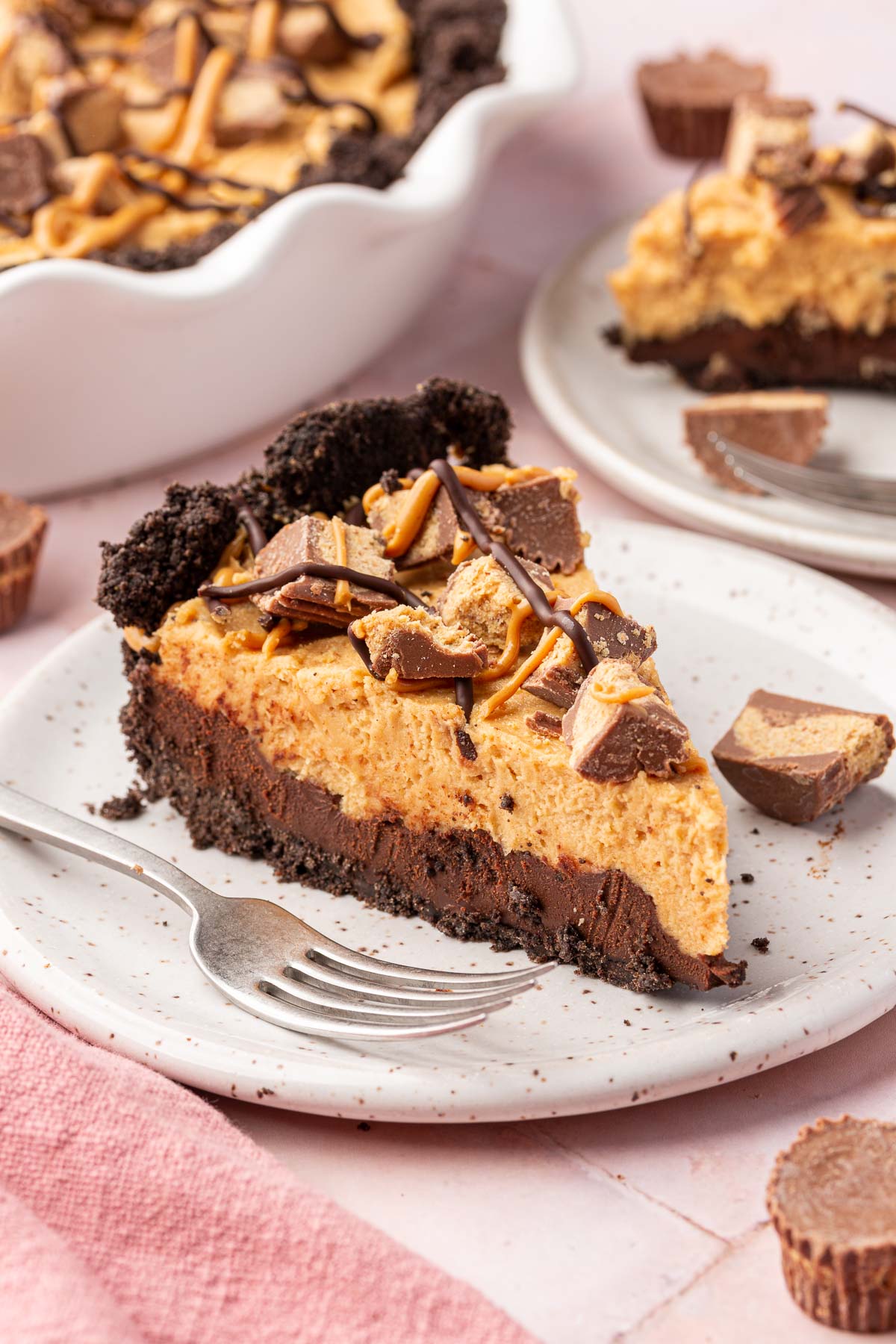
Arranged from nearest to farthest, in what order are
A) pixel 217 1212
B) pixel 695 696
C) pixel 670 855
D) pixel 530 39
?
1. pixel 217 1212
2. pixel 670 855
3. pixel 695 696
4. pixel 530 39

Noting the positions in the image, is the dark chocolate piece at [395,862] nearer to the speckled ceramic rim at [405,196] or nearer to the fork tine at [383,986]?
the fork tine at [383,986]

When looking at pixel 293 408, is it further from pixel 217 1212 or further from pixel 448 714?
pixel 217 1212

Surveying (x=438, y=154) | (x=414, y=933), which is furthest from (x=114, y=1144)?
(x=438, y=154)

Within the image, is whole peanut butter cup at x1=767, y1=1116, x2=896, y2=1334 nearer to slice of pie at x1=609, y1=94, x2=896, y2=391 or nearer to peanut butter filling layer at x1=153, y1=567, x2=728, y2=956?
peanut butter filling layer at x1=153, y1=567, x2=728, y2=956

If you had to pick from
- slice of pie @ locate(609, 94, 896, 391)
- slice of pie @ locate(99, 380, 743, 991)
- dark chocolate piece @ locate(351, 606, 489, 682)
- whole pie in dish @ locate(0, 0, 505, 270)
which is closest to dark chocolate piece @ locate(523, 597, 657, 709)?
slice of pie @ locate(99, 380, 743, 991)

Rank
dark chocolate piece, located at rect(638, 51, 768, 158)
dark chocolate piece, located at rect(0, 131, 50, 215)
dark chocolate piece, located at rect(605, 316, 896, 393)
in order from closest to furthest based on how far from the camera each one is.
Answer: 1. dark chocolate piece, located at rect(0, 131, 50, 215)
2. dark chocolate piece, located at rect(605, 316, 896, 393)
3. dark chocolate piece, located at rect(638, 51, 768, 158)

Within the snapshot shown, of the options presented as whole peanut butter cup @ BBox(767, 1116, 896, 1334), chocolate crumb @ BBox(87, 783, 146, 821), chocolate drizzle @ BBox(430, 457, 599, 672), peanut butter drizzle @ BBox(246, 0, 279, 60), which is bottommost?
chocolate crumb @ BBox(87, 783, 146, 821)
